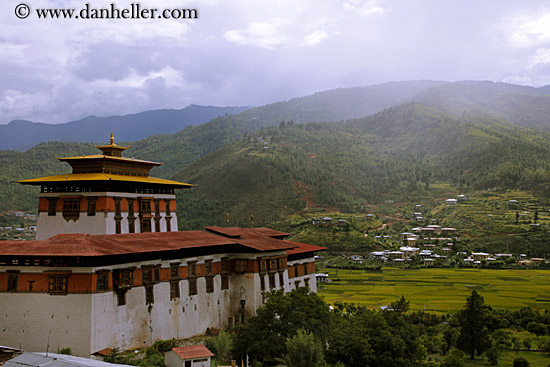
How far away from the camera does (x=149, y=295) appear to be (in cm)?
3512

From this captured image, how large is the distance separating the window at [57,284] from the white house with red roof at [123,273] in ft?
0.16

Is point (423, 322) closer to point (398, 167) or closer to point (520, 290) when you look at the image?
point (520, 290)

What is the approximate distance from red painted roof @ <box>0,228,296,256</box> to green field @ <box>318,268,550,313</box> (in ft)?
75.1

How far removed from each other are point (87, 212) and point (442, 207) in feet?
324

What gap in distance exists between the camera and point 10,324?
1267 inches

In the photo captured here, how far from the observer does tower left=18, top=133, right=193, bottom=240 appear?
130ft

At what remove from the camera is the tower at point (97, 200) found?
3956cm

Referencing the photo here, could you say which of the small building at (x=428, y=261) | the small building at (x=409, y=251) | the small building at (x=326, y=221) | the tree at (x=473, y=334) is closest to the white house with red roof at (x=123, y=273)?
the tree at (x=473, y=334)

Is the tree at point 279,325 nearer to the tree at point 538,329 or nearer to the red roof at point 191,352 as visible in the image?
the red roof at point 191,352

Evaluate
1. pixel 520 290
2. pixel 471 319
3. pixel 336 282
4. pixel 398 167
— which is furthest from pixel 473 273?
pixel 398 167

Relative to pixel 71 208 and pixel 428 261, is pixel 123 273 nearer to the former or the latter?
pixel 71 208

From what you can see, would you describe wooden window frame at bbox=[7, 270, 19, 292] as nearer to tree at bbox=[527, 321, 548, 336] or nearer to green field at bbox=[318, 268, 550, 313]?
green field at bbox=[318, 268, 550, 313]

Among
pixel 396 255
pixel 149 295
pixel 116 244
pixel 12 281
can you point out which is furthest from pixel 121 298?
pixel 396 255

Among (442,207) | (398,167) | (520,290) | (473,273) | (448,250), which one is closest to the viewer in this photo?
(520,290)
